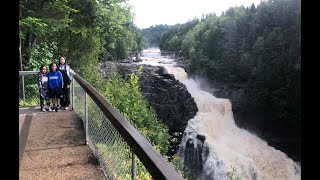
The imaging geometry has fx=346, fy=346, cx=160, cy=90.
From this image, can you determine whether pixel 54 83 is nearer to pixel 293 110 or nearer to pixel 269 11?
pixel 293 110

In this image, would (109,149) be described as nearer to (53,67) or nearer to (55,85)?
(53,67)

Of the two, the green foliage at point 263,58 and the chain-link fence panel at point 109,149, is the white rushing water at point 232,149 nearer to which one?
the green foliage at point 263,58

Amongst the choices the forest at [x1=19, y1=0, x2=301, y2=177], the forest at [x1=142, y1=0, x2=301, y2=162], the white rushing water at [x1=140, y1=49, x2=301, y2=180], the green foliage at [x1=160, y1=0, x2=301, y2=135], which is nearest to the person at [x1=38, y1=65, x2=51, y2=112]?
the forest at [x1=19, y1=0, x2=301, y2=177]

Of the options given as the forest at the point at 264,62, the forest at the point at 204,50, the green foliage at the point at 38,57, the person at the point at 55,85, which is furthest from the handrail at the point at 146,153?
the forest at the point at 264,62

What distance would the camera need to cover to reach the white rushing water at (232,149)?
2273cm

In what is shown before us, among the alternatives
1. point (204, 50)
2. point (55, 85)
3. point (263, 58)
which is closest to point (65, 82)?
point (55, 85)

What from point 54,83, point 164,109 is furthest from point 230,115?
point 54,83

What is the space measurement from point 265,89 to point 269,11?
1544cm

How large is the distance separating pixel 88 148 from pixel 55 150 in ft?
1.60

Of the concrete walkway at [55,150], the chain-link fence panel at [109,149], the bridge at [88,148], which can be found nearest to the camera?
the bridge at [88,148]

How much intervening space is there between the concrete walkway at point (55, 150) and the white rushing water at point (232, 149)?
1361 cm

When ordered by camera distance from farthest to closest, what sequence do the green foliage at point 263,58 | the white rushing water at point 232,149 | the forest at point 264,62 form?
the green foliage at point 263,58 < the forest at point 264,62 < the white rushing water at point 232,149

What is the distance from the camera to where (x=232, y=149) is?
1001 inches
